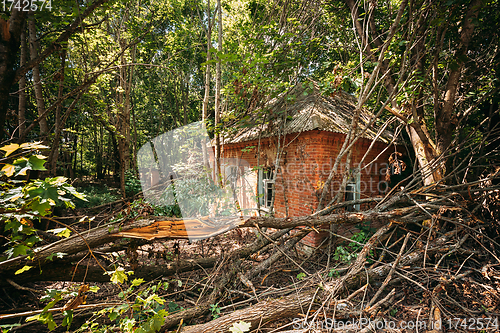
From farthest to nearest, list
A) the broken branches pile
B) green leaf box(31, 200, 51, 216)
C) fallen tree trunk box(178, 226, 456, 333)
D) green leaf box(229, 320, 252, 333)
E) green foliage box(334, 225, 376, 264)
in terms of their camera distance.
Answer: green foliage box(334, 225, 376, 264) < the broken branches pile < fallen tree trunk box(178, 226, 456, 333) < green leaf box(229, 320, 252, 333) < green leaf box(31, 200, 51, 216)

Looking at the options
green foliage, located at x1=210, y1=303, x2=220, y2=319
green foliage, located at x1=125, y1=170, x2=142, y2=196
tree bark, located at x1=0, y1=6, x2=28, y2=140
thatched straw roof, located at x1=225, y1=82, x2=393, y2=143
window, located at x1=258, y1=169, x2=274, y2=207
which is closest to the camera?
tree bark, located at x1=0, y1=6, x2=28, y2=140

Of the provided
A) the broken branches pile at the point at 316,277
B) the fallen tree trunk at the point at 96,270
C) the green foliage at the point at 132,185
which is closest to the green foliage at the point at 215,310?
the broken branches pile at the point at 316,277

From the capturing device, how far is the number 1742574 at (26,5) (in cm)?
202

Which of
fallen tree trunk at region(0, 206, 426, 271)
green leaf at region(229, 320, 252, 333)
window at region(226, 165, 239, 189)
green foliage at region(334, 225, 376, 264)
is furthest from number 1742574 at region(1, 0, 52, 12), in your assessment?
window at region(226, 165, 239, 189)

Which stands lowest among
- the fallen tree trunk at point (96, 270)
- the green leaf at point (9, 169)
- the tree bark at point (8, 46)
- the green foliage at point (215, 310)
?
the green foliage at point (215, 310)

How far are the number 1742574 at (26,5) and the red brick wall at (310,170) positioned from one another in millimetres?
4554

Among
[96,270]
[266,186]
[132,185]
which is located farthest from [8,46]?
[132,185]

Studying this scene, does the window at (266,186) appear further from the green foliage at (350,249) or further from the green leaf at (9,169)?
the green leaf at (9,169)

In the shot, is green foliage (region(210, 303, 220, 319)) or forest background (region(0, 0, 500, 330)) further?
green foliage (region(210, 303, 220, 319))

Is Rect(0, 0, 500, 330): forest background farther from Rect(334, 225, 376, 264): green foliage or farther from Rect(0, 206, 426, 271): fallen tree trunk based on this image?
Rect(334, 225, 376, 264): green foliage

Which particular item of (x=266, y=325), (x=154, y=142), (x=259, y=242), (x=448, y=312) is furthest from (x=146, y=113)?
(x=448, y=312)

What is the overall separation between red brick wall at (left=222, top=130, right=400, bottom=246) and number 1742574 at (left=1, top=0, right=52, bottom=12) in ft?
14.9

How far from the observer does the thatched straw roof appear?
17.2 feet

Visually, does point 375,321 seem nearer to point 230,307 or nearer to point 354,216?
point 354,216
